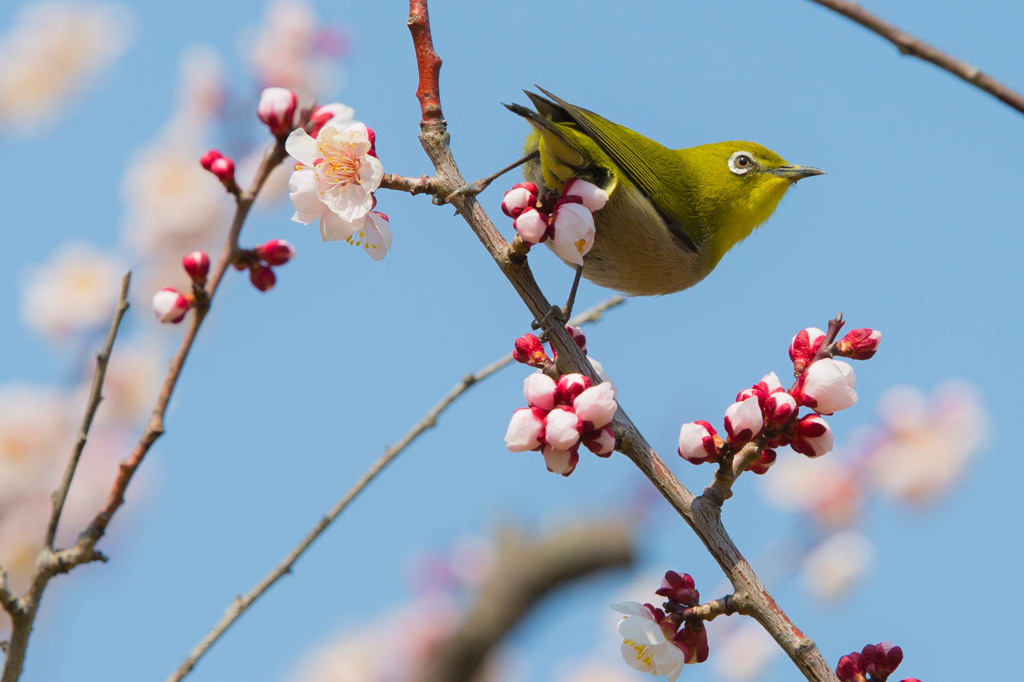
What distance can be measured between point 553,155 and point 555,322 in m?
1.45

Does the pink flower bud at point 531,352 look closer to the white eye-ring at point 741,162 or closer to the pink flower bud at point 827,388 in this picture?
the pink flower bud at point 827,388

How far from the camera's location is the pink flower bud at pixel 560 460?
2.32 m

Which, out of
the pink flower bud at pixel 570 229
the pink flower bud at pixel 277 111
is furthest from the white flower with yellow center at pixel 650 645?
the pink flower bud at pixel 277 111

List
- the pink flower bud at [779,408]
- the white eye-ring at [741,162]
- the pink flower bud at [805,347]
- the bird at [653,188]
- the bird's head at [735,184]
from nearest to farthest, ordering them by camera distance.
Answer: the pink flower bud at [779,408]
the pink flower bud at [805,347]
the bird at [653,188]
the bird's head at [735,184]
the white eye-ring at [741,162]

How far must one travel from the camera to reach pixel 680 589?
2.40 m

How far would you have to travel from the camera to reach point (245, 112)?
17.9 ft

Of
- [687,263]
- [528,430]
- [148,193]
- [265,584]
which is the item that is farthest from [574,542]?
[528,430]

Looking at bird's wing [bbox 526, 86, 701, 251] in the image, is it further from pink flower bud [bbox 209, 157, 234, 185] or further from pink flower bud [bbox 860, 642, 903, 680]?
pink flower bud [bbox 860, 642, 903, 680]

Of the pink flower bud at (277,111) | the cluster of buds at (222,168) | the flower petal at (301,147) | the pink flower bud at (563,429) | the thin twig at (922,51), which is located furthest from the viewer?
the cluster of buds at (222,168)

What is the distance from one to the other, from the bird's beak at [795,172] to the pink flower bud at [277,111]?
3232mm

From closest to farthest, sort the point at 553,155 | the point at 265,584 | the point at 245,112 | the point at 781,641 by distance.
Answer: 1. the point at 781,641
2. the point at 265,584
3. the point at 553,155
4. the point at 245,112

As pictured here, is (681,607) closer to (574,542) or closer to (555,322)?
(555,322)

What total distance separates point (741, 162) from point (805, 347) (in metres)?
2.87

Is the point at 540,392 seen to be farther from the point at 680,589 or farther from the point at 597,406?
the point at 680,589
